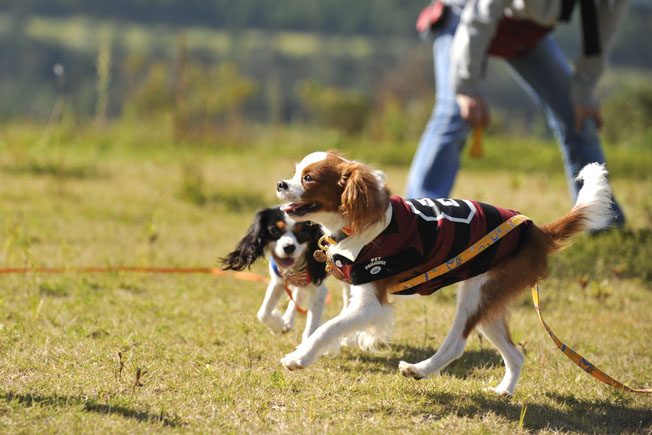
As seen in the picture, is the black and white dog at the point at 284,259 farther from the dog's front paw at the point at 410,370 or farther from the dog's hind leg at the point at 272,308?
the dog's front paw at the point at 410,370

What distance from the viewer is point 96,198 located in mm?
7801

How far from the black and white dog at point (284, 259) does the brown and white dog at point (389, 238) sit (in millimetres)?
565

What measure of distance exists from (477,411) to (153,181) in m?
6.81

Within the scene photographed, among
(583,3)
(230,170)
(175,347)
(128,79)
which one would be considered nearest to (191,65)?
(128,79)

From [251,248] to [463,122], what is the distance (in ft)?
7.08

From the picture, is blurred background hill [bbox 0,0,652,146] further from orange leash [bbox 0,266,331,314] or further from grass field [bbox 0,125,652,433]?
orange leash [bbox 0,266,331,314]

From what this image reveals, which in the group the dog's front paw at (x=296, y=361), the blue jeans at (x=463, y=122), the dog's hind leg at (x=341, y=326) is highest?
the blue jeans at (x=463, y=122)

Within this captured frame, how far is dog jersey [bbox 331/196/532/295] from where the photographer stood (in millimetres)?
3062

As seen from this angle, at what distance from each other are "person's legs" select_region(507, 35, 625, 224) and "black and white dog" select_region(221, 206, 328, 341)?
2560 millimetres

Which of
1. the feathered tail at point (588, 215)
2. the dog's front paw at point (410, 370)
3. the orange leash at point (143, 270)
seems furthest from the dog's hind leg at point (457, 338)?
the orange leash at point (143, 270)

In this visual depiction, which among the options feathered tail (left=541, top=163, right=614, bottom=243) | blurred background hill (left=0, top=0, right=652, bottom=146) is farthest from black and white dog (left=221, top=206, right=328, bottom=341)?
blurred background hill (left=0, top=0, right=652, bottom=146)

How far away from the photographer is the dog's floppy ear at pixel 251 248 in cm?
391

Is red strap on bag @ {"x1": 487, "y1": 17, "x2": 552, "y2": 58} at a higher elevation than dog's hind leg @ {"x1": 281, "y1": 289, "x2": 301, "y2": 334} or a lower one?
higher

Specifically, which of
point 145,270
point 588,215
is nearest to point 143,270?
point 145,270
